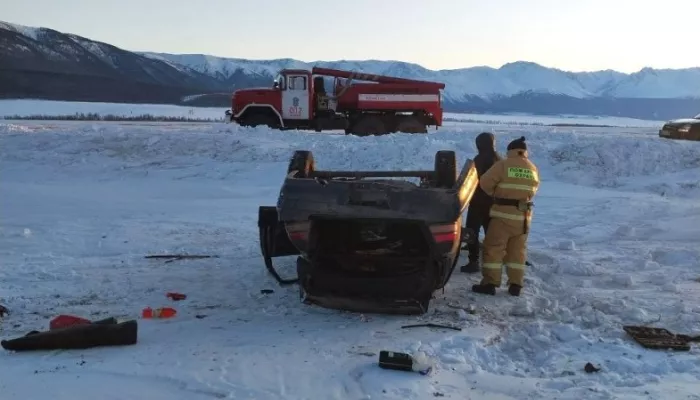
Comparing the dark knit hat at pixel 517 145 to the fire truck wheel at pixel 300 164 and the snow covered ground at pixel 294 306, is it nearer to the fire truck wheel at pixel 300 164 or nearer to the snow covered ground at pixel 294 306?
the snow covered ground at pixel 294 306

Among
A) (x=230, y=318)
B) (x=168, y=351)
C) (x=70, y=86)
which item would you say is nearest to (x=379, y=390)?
(x=168, y=351)

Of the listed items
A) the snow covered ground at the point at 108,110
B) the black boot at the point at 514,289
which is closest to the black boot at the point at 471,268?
the black boot at the point at 514,289

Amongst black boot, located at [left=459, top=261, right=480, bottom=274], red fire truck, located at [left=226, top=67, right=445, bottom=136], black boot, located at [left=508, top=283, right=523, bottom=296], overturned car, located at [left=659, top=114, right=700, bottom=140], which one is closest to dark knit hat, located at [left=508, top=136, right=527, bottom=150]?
black boot, located at [left=508, top=283, right=523, bottom=296]

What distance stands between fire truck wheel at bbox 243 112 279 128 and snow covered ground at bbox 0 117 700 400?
283 inches

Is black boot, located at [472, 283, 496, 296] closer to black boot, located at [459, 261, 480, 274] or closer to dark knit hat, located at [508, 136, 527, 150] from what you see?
black boot, located at [459, 261, 480, 274]

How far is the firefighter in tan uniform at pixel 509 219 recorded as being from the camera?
6355mm

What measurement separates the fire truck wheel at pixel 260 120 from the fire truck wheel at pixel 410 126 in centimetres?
391

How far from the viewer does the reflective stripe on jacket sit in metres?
6.35

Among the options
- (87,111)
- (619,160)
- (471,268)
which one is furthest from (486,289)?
(87,111)

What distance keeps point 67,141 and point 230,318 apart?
1336cm

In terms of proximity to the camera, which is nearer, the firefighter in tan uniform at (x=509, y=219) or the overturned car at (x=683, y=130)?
the firefighter in tan uniform at (x=509, y=219)

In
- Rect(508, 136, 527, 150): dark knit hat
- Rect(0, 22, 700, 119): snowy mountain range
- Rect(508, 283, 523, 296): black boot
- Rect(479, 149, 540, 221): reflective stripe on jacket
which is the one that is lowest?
Rect(508, 283, 523, 296): black boot

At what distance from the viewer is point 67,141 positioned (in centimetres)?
1719

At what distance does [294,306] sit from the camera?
593 centimetres
